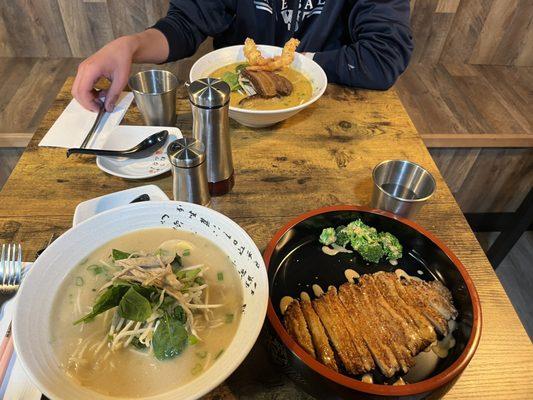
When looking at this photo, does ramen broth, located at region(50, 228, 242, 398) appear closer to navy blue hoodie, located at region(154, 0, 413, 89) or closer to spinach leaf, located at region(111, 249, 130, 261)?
spinach leaf, located at region(111, 249, 130, 261)

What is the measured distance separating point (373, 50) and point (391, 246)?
46.1 inches

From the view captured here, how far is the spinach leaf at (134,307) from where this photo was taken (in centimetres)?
77

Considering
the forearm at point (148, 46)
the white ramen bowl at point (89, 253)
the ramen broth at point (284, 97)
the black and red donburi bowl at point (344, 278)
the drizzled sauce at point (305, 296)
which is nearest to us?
the white ramen bowl at point (89, 253)

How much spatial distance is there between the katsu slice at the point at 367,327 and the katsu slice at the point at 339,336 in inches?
1.4

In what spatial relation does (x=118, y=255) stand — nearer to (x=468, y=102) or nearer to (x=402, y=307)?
(x=402, y=307)

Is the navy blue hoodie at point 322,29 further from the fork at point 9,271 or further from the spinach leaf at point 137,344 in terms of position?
the spinach leaf at point 137,344

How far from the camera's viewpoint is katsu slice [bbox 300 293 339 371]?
888 mm

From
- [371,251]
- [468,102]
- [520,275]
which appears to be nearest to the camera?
[371,251]

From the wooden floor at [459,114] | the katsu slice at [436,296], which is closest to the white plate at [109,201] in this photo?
the katsu slice at [436,296]

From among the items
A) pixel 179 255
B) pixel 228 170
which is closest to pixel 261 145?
pixel 228 170

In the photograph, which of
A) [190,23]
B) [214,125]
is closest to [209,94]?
[214,125]

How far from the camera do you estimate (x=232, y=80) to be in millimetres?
1732

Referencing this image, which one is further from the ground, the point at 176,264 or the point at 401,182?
the point at 176,264

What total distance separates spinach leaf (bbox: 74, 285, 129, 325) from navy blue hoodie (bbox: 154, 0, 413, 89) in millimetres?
1470
